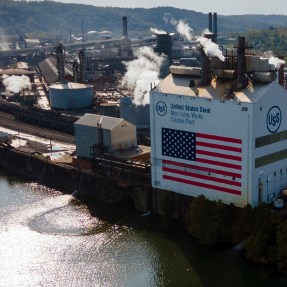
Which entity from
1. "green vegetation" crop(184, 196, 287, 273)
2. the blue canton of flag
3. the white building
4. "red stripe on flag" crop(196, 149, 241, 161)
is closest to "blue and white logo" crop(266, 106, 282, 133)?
"red stripe on flag" crop(196, 149, 241, 161)

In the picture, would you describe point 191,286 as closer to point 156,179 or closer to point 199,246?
point 199,246

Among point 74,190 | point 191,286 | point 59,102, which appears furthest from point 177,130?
point 59,102

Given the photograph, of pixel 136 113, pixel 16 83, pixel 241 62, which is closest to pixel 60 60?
pixel 16 83

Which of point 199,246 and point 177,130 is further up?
point 177,130

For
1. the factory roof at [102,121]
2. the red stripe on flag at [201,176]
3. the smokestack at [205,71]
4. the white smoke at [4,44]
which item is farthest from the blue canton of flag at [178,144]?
the white smoke at [4,44]

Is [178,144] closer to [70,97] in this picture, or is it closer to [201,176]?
[201,176]

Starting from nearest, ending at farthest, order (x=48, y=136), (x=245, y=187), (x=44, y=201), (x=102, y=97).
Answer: (x=245, y=187) → (x=44, y=201) → (x=48, y=136) → (x=102, y=97)
